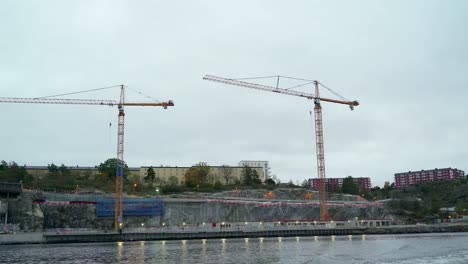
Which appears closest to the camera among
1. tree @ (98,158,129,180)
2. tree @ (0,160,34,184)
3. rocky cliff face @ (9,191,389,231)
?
rocky cliff face @ (9,191,389,231)

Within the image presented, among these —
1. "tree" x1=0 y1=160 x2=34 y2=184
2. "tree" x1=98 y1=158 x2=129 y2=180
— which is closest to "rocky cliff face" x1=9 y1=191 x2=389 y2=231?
"tree" x1=0 y1=160 x2=34 y2=184

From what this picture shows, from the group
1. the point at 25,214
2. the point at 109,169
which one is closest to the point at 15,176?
the point at 109,169

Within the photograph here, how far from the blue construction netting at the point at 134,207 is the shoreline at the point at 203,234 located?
1968cm

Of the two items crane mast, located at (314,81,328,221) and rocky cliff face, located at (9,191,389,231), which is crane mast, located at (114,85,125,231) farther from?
crane mast, located at (314,81,328,221)

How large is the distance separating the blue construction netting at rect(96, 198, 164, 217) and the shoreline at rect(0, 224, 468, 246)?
19684mm

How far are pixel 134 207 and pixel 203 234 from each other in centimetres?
2727

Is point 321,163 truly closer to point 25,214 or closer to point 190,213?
point 190,213

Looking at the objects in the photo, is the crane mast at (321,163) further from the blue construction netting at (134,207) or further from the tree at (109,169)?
the tree at (109,169)

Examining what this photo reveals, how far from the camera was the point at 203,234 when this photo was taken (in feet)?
384

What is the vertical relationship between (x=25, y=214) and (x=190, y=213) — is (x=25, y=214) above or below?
above

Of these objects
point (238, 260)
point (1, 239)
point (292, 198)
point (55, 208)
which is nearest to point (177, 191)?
point (292, 198)

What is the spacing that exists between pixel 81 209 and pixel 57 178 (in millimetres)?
48859

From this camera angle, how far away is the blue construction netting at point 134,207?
428 ft

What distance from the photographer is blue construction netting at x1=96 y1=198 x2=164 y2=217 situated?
130 metres
